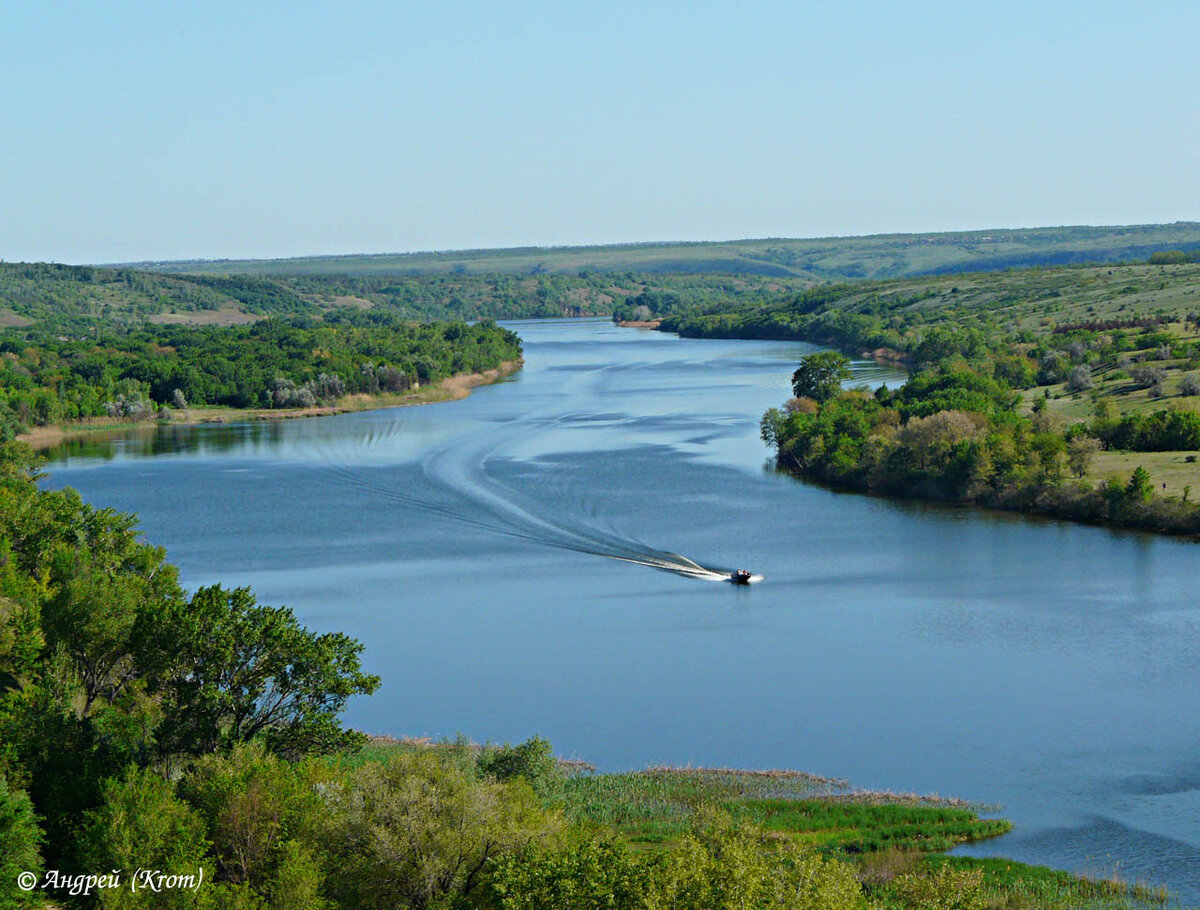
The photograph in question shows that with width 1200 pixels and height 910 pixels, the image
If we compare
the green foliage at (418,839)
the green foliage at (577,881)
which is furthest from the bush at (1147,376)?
the green foliage at (577,881)

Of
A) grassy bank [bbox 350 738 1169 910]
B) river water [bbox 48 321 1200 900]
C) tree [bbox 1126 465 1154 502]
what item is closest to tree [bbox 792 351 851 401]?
river water [bbox 48 321 1200 900]

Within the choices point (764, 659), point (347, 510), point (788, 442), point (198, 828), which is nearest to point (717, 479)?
point (788, 442)

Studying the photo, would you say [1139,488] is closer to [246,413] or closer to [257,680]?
[257,680]

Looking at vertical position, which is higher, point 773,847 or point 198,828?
point 198,828

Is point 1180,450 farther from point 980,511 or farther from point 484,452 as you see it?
point 484,452

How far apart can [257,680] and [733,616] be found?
18.5 metres

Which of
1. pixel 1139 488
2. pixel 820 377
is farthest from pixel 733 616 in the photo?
pixel 820 377

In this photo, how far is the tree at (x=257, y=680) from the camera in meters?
25.4

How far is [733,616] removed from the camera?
41.2 m

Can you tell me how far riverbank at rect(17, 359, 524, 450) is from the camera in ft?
292

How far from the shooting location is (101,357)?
352 ft

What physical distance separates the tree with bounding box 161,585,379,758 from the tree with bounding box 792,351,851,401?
2221 inches

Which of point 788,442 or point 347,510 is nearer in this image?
point 347,510

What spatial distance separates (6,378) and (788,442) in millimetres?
59848
